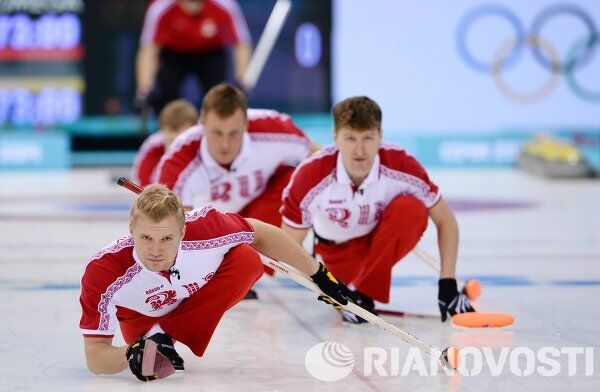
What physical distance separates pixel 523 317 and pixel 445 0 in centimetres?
836

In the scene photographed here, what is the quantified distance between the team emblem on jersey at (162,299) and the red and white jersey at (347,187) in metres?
0.92

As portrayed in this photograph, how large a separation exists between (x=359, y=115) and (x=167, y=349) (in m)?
1.21

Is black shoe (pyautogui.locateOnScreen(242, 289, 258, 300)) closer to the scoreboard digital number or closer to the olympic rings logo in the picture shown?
the scoreboard digital number

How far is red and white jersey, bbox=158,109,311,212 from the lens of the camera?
195 inches

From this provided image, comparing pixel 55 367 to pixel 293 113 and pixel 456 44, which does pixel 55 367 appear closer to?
pixel 293 113

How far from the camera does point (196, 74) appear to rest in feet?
28.5

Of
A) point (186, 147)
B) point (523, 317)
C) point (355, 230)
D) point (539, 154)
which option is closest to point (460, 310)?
point (523, 317)

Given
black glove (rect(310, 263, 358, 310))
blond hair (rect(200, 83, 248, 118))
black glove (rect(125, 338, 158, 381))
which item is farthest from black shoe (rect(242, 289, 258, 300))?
black glove (rect(125, 338, 158, 381))

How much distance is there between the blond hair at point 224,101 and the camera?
4.63m

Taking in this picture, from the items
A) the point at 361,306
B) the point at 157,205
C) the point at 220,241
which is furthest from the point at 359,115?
the point at 157,205

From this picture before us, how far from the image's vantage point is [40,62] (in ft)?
37.4

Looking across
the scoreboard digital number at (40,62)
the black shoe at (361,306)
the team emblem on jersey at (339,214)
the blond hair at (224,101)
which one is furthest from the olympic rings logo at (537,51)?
the black shoe at (361,306)

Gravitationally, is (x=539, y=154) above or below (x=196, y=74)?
below

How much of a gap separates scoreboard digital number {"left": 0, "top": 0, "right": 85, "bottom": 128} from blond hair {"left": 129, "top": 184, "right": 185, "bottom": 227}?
8.51m
